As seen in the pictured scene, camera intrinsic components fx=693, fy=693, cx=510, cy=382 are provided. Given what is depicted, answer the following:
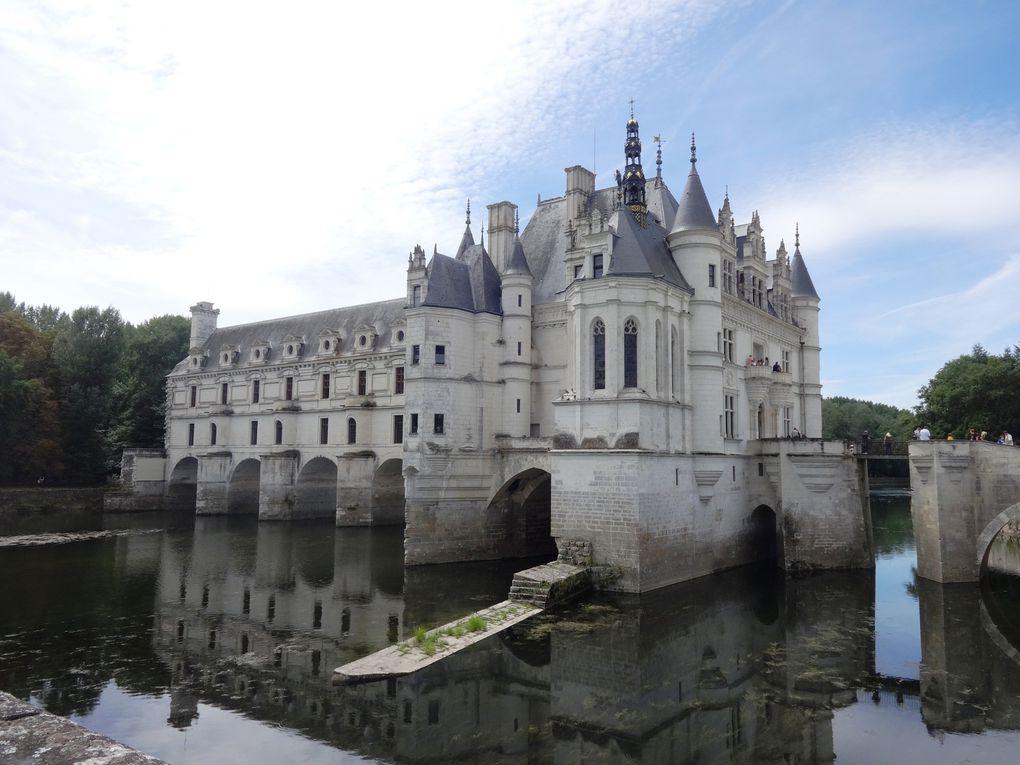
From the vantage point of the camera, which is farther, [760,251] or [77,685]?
[760,251]

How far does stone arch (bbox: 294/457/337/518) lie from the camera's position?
45.5 metres

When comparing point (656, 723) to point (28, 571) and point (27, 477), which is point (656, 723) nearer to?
point (28, 571)

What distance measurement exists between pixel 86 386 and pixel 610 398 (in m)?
48.3

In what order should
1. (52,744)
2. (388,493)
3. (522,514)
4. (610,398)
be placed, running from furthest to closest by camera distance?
1. (388,493)
2. (522,514)
3. (610,398)
4. (52,744)

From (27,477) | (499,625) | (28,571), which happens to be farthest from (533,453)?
(27,477)

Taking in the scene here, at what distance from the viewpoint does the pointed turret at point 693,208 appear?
2703cm

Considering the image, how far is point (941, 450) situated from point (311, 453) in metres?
35.2

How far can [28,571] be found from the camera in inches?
1052

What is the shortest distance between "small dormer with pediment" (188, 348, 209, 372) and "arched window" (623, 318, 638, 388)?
4113 centimetres

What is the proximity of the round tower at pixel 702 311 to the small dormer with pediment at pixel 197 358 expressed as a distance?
4094 centimetres

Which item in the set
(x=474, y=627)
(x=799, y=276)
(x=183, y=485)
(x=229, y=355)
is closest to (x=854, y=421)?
(x=799, y=276)

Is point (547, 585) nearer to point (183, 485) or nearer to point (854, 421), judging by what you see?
point (183, 485)

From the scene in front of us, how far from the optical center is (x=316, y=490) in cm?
4681

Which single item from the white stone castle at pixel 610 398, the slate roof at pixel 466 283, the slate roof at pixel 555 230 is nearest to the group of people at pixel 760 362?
the white stone castle at pixel 610 398
